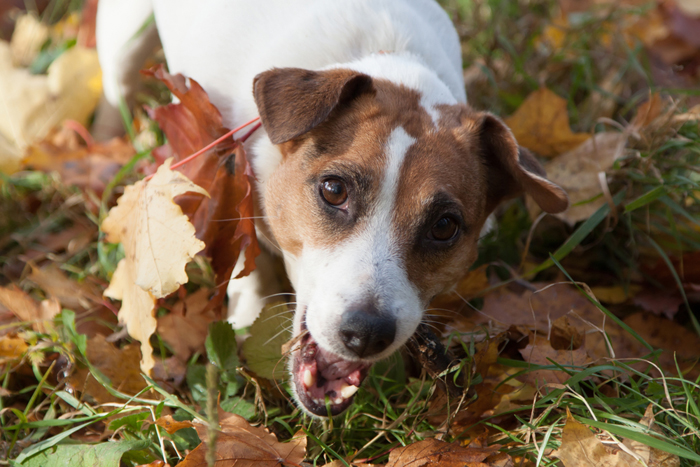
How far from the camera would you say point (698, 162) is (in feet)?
10.9

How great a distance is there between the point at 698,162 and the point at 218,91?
8.85 ft

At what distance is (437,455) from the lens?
2.08m

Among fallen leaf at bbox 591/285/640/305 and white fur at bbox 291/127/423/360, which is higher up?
white fur at bbox 291/127/423/360

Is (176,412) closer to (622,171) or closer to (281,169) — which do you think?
(281,169)

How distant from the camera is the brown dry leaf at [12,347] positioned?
251cm

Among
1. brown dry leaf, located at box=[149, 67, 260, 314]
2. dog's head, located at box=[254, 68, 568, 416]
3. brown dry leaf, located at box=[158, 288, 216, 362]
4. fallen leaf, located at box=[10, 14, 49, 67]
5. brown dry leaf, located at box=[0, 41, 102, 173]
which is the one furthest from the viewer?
fallen leaf, located at box=[10, 14, 49, 67]

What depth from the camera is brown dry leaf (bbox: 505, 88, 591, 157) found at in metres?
3.50

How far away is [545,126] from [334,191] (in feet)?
6.20

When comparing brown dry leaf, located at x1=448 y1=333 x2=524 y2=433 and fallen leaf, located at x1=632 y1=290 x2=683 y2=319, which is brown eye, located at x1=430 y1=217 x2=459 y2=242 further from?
fallen leaf, located at x1=632 y1=290 x2=683 y2=319

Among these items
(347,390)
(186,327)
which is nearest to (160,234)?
(186,327)

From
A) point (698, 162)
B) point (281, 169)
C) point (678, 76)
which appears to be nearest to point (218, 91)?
point (281, 169)

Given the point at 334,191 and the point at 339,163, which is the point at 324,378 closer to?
the point at 334,191

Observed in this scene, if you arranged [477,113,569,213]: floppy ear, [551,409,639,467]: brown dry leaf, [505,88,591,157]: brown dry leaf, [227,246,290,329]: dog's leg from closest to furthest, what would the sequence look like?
[551,409,639,467]: brown dry leaf
[477,113,569,213]: floppy ear
[227,246,290,329]: dog's leg
[505,88,591,157]: brown dry leaf

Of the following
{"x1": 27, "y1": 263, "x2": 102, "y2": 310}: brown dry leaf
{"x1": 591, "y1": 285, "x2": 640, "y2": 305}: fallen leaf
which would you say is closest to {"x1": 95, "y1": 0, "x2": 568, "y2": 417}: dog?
{"x1": 27, "y1": 263, "x2": 102, "y2": 310}: brown dry leaf
